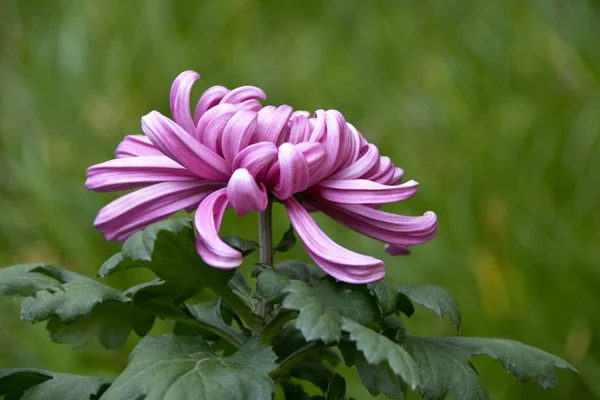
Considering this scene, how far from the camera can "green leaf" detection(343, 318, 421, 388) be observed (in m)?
0.55

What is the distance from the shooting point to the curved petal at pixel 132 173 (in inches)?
27.1

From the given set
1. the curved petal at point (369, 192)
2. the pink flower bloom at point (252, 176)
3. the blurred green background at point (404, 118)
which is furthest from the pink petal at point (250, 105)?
the blurred green background at point (404, 118)

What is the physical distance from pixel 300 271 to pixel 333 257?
0.14m

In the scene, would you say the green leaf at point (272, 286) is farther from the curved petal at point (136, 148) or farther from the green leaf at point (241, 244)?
the curved petal at point (136, 148)

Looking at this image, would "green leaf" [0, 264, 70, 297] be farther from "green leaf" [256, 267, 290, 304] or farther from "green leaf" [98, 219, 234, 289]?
"green leaf" [256, 267, 290, 304]

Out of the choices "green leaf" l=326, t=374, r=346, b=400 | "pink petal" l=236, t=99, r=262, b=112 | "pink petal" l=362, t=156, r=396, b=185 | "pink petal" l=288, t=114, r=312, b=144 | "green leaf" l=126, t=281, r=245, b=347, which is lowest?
"green leaf" l=326, t=374, r=346, b=400

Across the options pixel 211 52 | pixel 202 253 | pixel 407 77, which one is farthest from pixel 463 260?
pixel 202 253

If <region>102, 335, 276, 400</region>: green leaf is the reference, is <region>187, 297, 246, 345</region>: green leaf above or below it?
below

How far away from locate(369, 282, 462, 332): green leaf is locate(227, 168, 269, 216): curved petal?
4.6 inches

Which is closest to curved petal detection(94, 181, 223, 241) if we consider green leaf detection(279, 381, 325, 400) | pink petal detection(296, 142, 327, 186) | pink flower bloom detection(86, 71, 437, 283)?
pink flower bloom detection(86, 71, 437, 283)

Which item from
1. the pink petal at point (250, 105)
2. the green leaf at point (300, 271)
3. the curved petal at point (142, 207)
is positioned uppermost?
the pink petal at point (250, 105)

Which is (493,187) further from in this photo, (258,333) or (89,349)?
(258,333)

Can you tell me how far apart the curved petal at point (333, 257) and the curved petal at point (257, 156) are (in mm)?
57

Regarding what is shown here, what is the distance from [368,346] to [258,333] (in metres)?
0.19
